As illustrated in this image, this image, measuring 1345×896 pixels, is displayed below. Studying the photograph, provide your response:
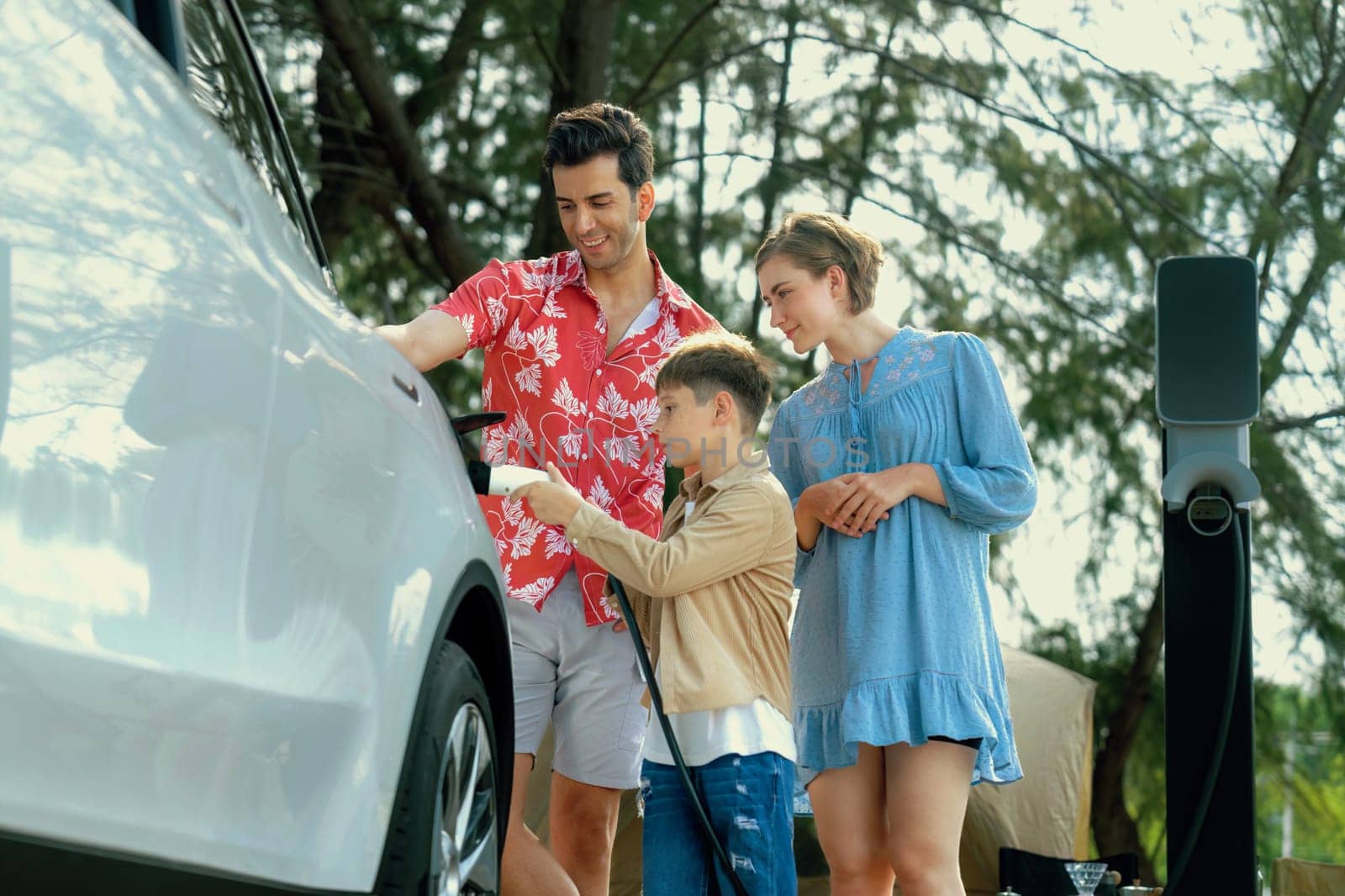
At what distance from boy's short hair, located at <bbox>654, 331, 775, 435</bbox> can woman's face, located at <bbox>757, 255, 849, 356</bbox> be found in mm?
95

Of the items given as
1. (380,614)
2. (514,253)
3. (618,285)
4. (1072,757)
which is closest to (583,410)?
(618,285)

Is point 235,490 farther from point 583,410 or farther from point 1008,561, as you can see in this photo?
point 1008,561

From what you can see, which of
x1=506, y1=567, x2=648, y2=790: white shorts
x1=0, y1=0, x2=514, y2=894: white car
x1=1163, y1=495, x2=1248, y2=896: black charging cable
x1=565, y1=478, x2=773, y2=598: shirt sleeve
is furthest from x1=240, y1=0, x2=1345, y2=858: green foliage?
x1=0, y1=0, x2=514, y2=894: white car

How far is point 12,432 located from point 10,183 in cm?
19

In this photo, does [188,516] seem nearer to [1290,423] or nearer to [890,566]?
[890,566]

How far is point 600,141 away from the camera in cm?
338

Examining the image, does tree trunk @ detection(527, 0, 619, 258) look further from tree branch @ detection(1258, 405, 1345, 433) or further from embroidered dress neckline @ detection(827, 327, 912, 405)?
embroidered dress neckline @ detection(827, 327, 912, 405)

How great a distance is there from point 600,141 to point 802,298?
1.90ft

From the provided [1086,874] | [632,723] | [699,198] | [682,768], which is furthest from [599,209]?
[699,198]

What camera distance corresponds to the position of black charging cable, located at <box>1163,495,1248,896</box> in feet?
11.0

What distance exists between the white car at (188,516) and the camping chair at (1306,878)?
5024 mm

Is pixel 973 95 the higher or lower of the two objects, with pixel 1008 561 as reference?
higher

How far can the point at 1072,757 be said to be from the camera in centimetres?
810

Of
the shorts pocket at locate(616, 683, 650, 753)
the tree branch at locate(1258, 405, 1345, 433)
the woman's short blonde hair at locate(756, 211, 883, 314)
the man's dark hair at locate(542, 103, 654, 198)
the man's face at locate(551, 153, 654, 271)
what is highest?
the tree branch at locate(1258, 405, 1345, 433)
